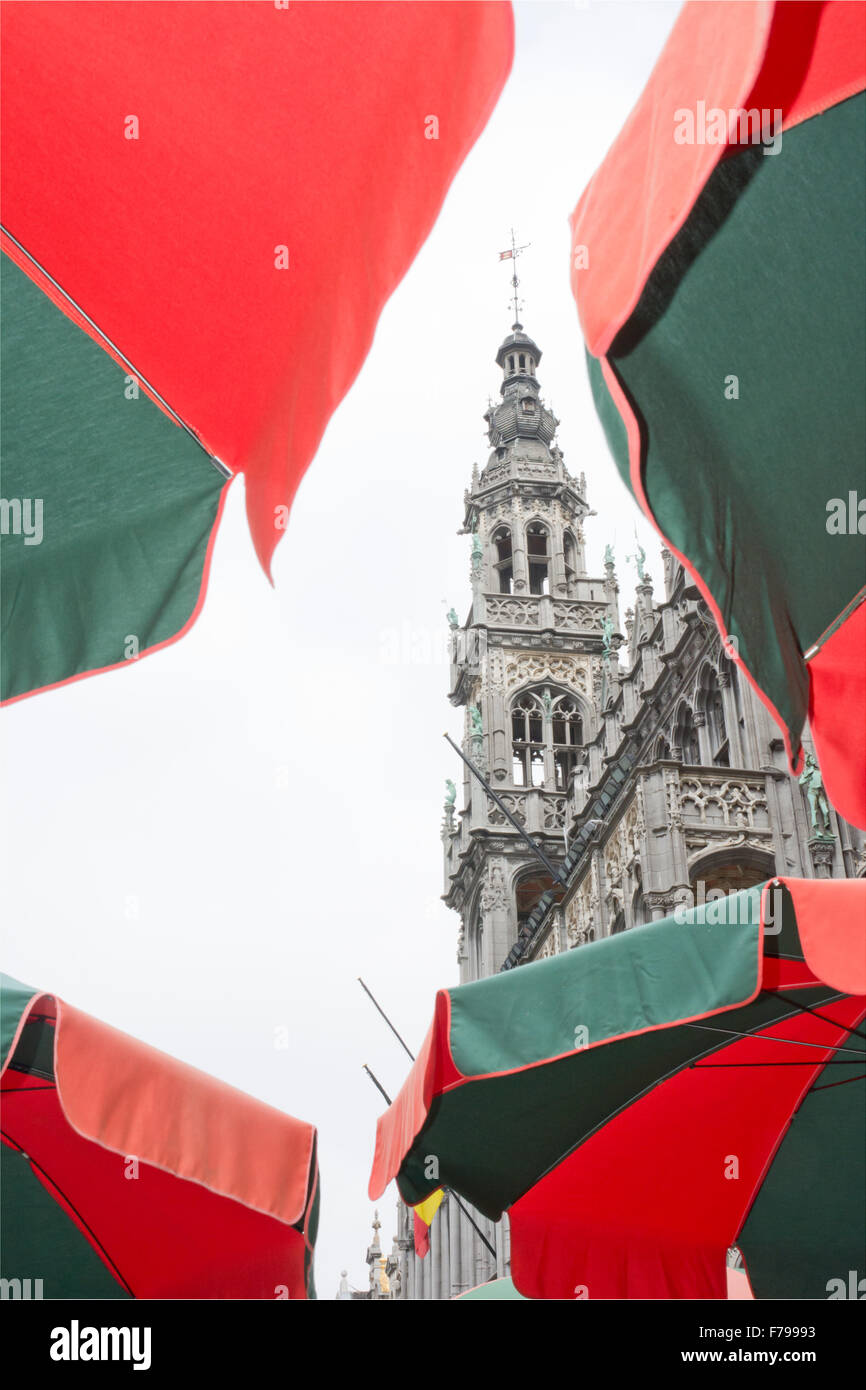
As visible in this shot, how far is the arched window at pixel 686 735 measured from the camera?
23.9 metres

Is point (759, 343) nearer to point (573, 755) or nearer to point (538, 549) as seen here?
point (573, 755)

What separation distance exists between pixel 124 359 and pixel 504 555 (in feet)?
125

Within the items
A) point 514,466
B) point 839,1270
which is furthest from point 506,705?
point 839,1270

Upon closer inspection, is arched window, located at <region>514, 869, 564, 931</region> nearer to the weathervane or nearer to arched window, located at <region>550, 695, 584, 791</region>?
arched window, located at <region>550, 695, 584, 791</region>

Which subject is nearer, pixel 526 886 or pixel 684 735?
pixel 684 735

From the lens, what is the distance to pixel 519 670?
3772 cm

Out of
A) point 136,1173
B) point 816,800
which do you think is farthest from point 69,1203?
point 816,800

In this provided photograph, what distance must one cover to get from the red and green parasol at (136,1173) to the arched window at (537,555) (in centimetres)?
3455

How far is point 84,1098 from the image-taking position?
207 inches

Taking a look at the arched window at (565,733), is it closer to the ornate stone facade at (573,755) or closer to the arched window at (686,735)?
the ornate stone facade at (573,755)

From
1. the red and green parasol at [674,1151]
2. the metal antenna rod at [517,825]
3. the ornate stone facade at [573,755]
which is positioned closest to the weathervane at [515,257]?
the ornate stone facade at [573,755]

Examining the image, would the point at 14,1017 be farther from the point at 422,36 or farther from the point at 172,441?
the point at 422,36

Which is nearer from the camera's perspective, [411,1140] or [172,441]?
[172,441]
